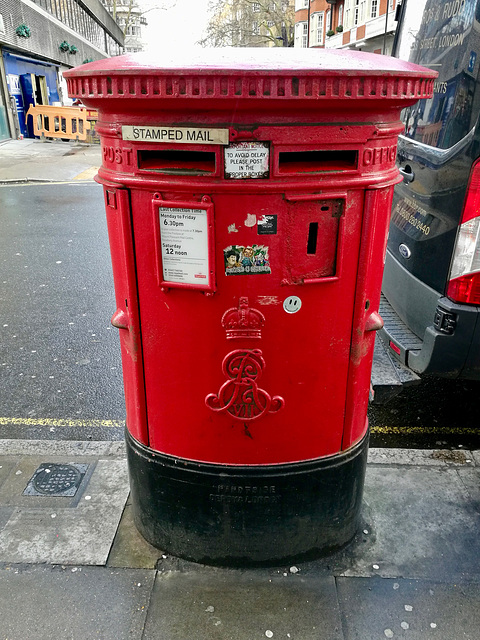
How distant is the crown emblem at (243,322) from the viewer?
6.38 ft

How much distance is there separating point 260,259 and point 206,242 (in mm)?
196

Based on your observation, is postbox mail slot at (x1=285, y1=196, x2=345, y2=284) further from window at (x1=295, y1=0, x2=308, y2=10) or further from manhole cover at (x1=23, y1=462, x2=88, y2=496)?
window at (x1=295, y1=0, x2=308, y2=10)

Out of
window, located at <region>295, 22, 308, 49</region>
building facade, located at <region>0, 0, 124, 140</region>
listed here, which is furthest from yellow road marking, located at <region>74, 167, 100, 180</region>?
window, located at <region>295, 22, 308, 49</region>

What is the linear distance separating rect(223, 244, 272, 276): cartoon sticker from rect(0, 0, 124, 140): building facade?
2198 centimetres

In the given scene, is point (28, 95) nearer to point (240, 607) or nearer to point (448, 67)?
point (448, 67)

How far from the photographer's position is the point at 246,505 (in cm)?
231

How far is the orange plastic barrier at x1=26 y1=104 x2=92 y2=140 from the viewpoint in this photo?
22578mm

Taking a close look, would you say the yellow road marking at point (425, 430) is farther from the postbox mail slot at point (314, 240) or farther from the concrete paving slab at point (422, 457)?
the postbox mail slot at point (314, 240)

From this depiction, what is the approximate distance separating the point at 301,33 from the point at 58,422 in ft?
169

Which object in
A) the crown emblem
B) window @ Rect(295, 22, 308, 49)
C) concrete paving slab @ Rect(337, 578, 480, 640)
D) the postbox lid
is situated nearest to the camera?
the postbox lid

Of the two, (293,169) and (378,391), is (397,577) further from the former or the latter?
(293,169)

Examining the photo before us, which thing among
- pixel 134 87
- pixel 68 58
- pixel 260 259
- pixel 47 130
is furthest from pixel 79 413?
pixel 68 58

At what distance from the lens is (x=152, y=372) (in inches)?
86.8

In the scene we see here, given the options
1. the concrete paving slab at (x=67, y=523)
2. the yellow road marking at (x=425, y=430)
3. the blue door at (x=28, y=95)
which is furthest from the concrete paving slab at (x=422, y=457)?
the blue door at (x=28, y=95)
